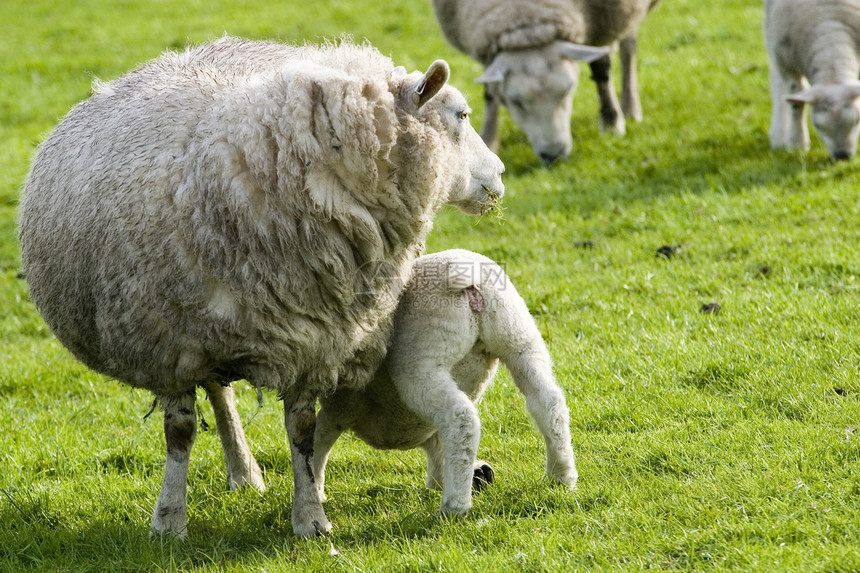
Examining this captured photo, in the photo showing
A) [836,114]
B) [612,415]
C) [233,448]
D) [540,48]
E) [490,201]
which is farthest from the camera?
[540,48]

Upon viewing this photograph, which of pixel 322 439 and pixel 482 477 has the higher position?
pixel 322 439

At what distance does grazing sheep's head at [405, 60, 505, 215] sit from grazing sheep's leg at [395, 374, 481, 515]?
0.75 m

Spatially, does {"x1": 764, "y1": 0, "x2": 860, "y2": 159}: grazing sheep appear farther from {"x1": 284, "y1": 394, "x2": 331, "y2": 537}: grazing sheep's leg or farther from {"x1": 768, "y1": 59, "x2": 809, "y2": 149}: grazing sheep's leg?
{"x1": 284, "y1": 394, "x2": 331, "y2": 537}: grazing sheep's leg

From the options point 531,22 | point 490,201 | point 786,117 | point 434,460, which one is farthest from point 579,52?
point 434,460

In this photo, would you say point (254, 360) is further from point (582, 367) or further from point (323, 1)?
point (323, 1)

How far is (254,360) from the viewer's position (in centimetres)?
381

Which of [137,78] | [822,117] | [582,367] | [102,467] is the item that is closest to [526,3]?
[822,117]

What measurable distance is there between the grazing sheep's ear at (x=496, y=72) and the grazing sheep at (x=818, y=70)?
238 centimetres

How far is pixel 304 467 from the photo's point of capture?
4.08 m

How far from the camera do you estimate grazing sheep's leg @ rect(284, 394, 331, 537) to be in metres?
4.04

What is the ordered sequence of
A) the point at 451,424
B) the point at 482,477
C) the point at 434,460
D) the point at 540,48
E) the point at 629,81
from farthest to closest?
the point at 629,81
the point at 540,48
the point at 434,460
the point at 482,477
the point at 451,424

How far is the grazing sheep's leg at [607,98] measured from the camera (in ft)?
32.6

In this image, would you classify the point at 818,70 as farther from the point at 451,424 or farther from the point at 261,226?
the point at 261,226

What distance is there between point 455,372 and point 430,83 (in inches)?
46.6
